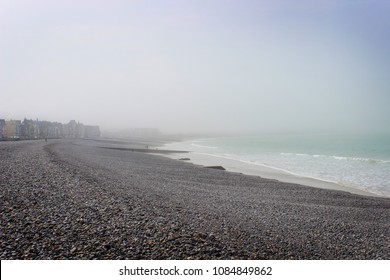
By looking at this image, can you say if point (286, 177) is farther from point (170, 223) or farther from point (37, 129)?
point (37, 129)

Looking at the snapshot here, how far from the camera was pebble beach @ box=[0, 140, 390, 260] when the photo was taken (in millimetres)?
8539

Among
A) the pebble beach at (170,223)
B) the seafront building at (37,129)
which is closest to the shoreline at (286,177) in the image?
the pebble beach at (170,223)

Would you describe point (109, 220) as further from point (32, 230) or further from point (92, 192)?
point (92, 192)

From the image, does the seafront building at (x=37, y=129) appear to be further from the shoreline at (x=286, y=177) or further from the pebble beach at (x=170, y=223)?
the pebble beach at (x=170, y=223)

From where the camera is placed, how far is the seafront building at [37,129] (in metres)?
96.0

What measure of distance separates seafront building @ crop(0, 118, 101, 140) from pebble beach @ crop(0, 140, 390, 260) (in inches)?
3479

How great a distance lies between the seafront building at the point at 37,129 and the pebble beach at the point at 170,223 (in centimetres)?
8838

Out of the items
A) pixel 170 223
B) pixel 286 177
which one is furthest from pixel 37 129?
pixel 170 223

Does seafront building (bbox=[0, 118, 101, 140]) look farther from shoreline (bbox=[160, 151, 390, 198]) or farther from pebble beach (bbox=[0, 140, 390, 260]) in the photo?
pebble beach (bbox=[0, 140, 390, 260])

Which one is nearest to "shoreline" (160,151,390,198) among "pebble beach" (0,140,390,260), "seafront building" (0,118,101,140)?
"pebble beach" (0,140,390,260)

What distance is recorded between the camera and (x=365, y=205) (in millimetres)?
18312

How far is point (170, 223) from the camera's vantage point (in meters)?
10.8

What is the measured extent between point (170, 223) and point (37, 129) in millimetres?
124166
